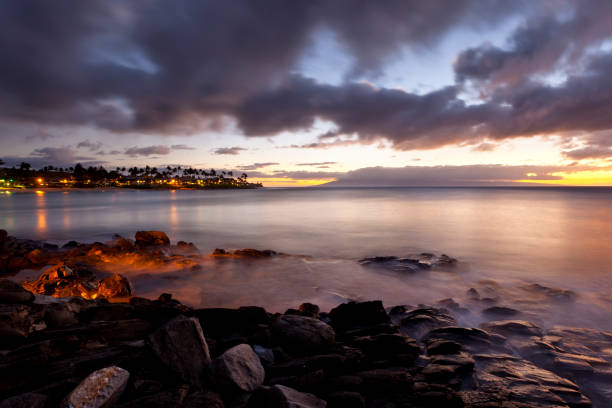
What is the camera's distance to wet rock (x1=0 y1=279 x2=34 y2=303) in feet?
15.6

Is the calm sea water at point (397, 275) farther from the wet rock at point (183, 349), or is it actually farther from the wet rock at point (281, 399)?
the wet rock at point (281, 399)

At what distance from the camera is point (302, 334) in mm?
4512

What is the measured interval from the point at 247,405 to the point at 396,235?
64.8 ft

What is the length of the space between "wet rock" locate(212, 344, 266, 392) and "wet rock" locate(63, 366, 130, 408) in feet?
3.06

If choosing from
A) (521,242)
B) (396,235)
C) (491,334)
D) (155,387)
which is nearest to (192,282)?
(155,387)

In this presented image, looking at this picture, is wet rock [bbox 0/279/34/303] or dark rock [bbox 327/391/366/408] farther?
wet rock [bbox 0/279/34/303]

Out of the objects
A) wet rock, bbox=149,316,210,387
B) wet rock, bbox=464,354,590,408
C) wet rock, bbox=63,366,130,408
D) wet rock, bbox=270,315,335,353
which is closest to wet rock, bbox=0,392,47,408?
wet rock, bbox=63,366,130,408

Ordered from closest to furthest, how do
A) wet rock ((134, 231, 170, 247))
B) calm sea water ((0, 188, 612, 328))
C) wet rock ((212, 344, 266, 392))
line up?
wet rock ((212, 344, 266, 392)) → calm sea water ((0, 188, 612, 328)) → wet rock ((134, 231, 170, 247))

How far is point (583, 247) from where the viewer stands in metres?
16.7

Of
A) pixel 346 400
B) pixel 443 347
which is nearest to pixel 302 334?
pixel 346 400

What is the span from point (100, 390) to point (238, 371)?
133 centimetres

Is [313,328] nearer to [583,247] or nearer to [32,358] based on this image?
[32,358]

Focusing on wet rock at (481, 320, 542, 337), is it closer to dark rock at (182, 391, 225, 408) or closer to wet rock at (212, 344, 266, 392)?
wet rock at (212, 344, 266, 392)

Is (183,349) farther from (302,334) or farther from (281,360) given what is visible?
(302,334)
